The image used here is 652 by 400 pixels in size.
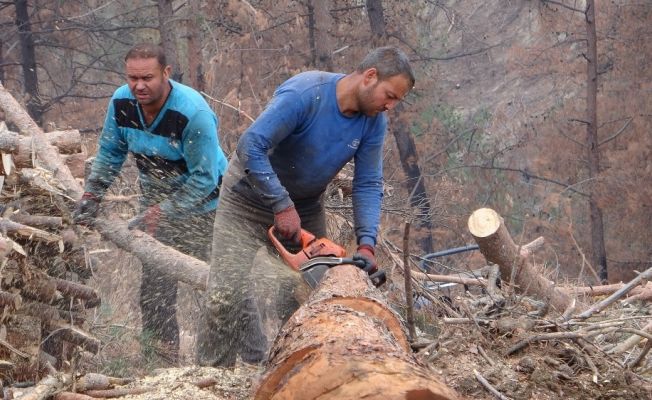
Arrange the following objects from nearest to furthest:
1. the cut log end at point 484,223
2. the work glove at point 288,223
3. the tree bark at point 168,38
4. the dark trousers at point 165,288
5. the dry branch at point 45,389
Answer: the dry branch at point 45,389
the work glove at point 288,223
the dark trousers at point 165,288
the cut log end at point 484,223
the tree bark at point 168,38

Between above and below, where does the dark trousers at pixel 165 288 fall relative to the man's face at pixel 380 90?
below

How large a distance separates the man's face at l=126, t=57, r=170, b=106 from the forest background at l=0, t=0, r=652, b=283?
8.96 metres

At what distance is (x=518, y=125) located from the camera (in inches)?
909

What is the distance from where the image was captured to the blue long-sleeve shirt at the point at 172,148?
5219mm

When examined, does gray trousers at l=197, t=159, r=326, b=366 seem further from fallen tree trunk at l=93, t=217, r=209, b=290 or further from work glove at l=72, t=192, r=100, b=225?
work glove at l=72, t=192, r=100, b=225

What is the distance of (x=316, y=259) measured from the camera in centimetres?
409

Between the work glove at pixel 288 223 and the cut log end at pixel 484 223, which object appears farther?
the cut log end at pixel 484 223

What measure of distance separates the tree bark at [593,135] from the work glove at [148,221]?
13452 millimetres

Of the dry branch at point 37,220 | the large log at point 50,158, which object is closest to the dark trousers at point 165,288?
the large log at point 50,158

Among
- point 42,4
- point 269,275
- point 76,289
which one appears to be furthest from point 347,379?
point 42,4

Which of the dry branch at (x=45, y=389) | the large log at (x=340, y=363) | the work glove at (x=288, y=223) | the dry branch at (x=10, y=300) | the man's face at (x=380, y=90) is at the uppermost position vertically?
the man's face at (x=380, y=90)

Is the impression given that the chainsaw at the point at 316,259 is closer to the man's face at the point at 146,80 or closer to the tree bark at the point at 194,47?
the man's face at the point at 146,80

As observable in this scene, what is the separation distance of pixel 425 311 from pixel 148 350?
2116 millimetres

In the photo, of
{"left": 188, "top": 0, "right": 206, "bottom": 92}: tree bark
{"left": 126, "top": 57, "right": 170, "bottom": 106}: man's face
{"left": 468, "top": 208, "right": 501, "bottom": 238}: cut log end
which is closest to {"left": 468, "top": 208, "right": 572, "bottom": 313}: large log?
{"left": 468, "top": 208, "right": 501, "bottom": 238}: cut log end
